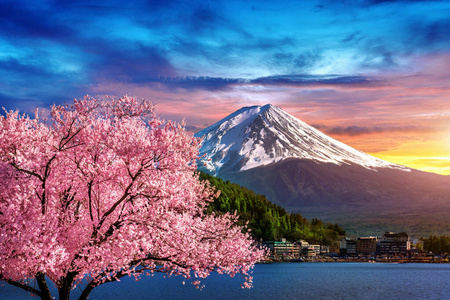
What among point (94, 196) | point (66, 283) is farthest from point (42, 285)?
point (94, 196)

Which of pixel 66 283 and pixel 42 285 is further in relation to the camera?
pixel 42 285

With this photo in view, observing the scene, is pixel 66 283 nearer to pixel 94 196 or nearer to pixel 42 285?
pixel 42 285

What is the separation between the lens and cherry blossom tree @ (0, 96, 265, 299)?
16.3m

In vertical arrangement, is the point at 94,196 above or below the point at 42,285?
above

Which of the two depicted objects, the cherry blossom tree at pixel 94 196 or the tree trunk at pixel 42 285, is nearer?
the cherry blossom tree at pixel 94 196

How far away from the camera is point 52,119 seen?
60.0ft

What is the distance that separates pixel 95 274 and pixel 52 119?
5705 millimetres

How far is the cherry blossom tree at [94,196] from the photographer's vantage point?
16344 mm

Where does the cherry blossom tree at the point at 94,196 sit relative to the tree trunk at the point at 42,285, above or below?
above

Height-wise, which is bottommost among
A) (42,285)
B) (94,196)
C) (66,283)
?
(42,285)

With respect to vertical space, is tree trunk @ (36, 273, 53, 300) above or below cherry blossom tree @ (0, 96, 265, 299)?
below

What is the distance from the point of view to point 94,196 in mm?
17984

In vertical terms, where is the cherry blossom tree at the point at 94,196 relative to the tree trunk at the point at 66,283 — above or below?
above

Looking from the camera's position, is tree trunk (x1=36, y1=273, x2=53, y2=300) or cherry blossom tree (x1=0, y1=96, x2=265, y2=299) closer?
cherry blossom tree (x1=0, y1=96, x2=265, y2=299)
